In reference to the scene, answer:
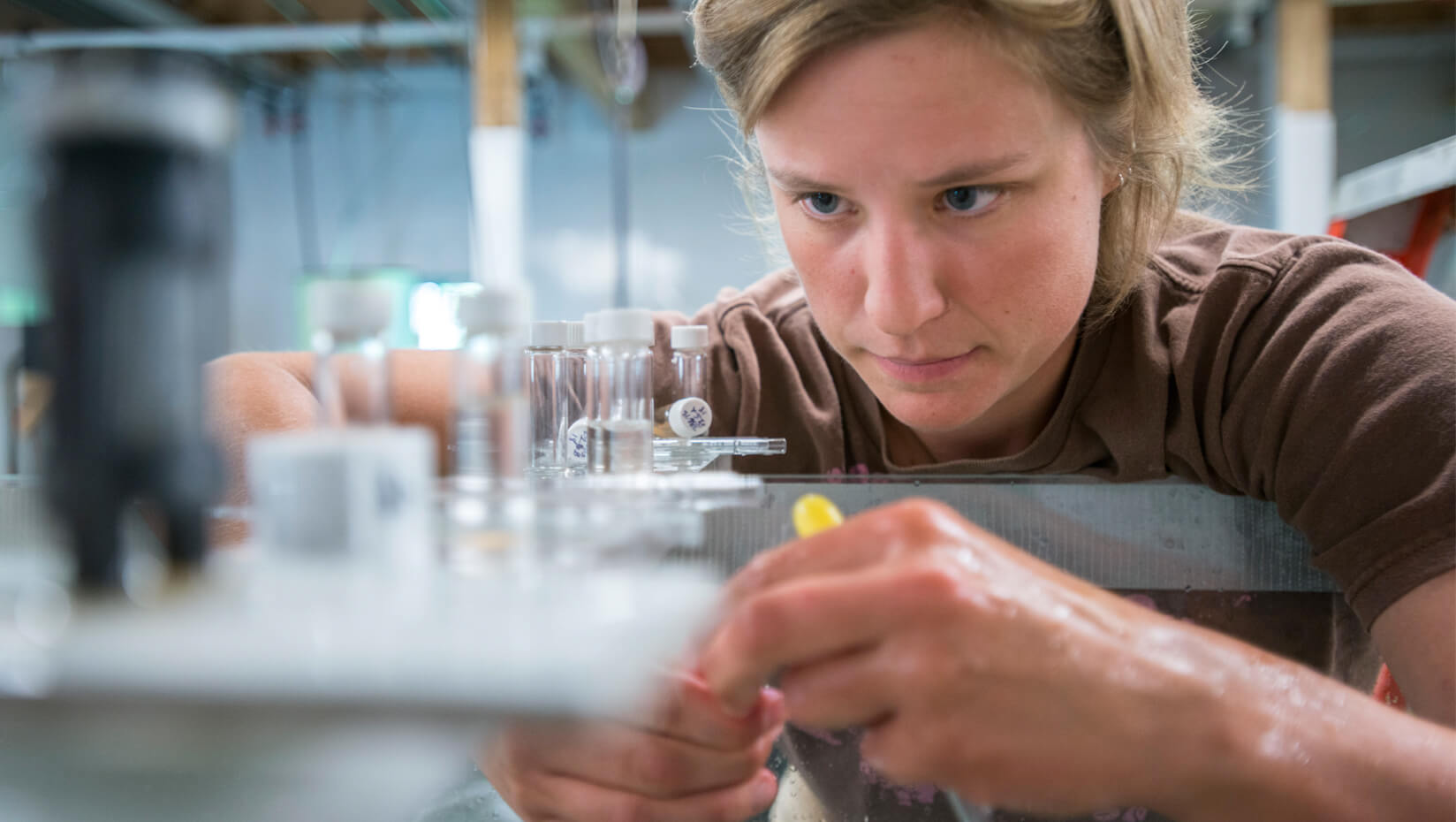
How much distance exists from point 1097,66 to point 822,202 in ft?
0.74

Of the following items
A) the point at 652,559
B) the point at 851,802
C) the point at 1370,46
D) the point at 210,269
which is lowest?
the point at 851,802

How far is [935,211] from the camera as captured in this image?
0.63 meters

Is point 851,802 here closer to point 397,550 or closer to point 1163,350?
point 397,550

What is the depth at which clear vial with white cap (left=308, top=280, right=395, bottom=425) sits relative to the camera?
34 centimetres

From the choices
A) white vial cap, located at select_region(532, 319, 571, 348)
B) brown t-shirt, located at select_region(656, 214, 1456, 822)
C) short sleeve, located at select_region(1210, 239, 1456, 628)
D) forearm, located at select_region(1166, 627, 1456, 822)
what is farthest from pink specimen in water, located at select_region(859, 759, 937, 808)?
white vial cap, located at select_region(532, 319, 571, 348)

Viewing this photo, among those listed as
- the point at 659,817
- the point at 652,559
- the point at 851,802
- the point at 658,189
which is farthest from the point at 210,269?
the point at 658,189

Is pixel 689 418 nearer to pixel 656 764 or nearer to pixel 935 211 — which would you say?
pixel 935 211

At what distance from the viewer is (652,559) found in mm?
382

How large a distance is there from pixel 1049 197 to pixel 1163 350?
21 centimetres

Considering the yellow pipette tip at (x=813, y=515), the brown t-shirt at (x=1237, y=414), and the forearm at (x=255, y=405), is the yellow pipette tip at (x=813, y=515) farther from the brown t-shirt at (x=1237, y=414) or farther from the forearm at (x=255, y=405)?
the forearm at (x=255, y=405)

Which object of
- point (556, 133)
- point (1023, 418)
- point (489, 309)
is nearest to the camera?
point (489, 309)

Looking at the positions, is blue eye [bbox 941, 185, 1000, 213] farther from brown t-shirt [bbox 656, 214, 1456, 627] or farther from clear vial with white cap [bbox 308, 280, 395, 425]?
clear vial with white cap [bbox 308, 280, 395, 425]

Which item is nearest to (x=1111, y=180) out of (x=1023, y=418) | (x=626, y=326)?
(x=1023, y=418)

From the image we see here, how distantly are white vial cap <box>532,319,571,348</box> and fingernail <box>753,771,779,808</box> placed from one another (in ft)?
1.37
